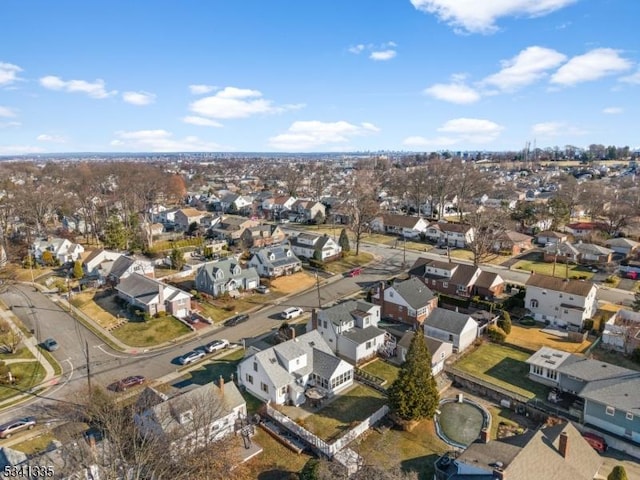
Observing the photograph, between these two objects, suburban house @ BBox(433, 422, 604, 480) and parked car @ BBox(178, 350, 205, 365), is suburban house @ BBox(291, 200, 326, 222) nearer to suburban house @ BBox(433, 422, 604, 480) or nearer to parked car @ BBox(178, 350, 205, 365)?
parked car @ BBox(178, 350, 205, 365)

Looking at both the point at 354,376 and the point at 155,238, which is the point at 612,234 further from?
the point at 155,238

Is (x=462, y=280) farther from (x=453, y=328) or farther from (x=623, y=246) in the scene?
(x=623, y=246)

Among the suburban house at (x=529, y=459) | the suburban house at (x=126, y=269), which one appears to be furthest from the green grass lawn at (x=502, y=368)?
the suburban house at (x=126, y=269)

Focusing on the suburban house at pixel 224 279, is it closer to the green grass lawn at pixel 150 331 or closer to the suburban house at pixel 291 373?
the green grass lawn at pixel 150 331

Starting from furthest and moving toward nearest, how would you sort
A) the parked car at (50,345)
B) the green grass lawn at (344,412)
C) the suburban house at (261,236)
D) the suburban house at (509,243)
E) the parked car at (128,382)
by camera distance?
the suburban house at (261,236), the suburban house at (509,243), the parked car at (50,345), the parked car at (128,382), the green grass lawn at (344,412)

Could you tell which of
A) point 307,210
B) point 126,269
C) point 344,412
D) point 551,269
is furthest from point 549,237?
point 126,269

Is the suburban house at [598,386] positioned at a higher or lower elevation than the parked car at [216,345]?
higher
